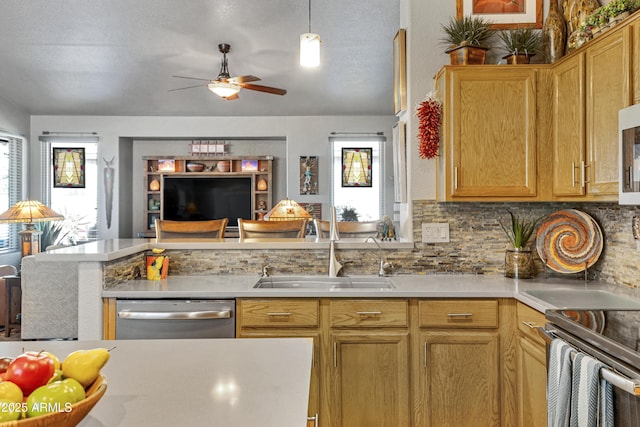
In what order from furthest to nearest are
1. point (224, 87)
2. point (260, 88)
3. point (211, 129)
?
point (211, 129) → point (260, 88) → point (224, 87)

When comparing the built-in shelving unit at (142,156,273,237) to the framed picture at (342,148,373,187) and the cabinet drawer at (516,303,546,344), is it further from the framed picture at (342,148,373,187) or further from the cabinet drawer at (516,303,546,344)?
the cabinet drawer at (516,303,546,344)

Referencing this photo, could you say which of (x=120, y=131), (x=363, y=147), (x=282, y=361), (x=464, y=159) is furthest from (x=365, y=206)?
(x=282, y=361)

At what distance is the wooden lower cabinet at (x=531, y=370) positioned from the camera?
208cm

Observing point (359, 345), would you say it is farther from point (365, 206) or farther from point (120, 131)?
point (120, 131)

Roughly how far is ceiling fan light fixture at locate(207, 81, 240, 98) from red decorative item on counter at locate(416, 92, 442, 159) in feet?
8.68

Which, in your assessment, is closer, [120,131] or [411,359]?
[411,359]

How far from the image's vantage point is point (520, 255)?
2.71 m

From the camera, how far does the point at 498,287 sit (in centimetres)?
245

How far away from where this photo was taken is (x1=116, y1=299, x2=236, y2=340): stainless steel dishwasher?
2.35 metres

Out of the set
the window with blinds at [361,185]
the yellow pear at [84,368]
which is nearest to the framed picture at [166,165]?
the window with blinds at [361,185]

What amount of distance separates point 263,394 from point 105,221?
7.11m

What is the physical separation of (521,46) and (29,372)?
9.09 ft

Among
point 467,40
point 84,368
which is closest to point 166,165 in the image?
point 467,40

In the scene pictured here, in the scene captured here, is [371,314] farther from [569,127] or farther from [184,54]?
[184,54]
